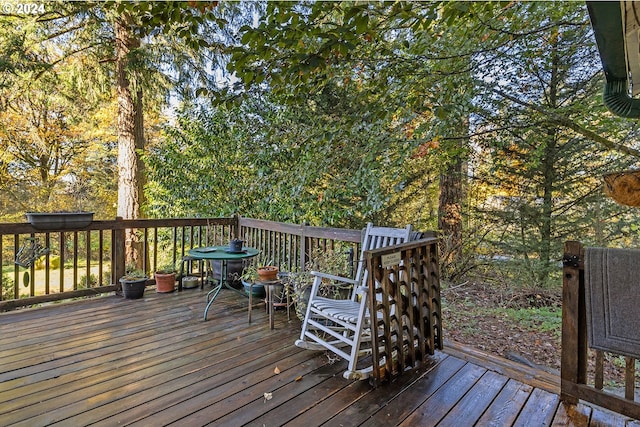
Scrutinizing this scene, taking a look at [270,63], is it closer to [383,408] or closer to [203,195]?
[383,408]

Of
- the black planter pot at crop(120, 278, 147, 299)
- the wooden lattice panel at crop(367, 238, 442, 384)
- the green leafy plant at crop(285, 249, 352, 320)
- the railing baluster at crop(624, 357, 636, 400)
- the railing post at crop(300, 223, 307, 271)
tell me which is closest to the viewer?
the railing baluster at crop(624, 357, 636, 400)

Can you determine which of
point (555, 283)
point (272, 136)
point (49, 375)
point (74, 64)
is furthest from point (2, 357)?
point (555, 283)

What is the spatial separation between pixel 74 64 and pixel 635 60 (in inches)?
306

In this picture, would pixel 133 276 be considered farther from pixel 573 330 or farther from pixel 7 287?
pixel 7 287

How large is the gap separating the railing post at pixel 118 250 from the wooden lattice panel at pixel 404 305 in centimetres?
334

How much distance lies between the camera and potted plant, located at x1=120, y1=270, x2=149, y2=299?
3.92 meters

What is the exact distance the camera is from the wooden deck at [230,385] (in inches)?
71.8

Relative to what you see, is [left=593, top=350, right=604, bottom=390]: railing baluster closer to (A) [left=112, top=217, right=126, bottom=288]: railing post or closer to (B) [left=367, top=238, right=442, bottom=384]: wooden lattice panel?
(B) [left=367, top=238, right=442, bottom=384]: wooden lattice panel

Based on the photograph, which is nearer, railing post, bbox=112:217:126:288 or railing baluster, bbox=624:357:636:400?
railing baluster, bbox=624:357:636:400

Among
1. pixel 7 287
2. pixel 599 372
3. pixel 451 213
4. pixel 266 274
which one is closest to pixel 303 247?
pixel 266 274

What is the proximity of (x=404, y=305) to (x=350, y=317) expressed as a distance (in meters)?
0.41

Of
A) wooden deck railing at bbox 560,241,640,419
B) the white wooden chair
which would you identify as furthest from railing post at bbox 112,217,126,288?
wooden deck railing at bbox 560,241,640,419

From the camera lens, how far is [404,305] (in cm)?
238

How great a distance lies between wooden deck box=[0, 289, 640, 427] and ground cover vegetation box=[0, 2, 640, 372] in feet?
5.26
